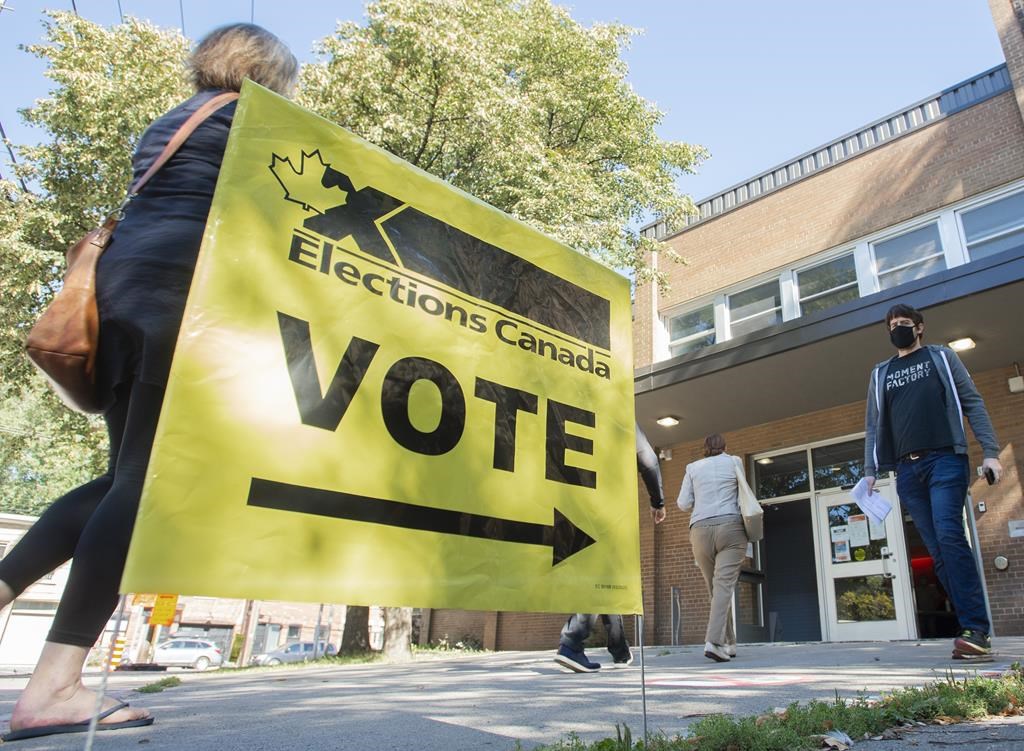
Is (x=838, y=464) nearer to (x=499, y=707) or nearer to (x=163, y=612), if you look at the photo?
(x=499, y=707)

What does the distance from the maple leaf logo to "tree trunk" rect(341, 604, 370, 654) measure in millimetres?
10662

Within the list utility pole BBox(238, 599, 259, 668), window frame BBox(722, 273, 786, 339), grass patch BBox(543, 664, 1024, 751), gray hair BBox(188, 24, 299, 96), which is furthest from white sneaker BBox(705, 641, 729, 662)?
utility pole BBox(238, 599, 259, 668)

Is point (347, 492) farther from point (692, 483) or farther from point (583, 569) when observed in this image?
point (692, 483)

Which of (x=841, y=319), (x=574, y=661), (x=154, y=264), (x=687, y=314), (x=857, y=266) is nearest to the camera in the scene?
(x=154, y=264)

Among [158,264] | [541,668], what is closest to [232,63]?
[158,264]

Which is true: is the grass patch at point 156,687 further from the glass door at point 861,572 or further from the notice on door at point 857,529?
the notice on door at point 857,529

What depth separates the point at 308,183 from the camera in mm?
1752

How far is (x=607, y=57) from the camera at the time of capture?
14.9 meters

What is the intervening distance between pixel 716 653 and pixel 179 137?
4.90m

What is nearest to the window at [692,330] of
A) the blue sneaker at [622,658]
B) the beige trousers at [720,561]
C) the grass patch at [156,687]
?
the beige trousers at [720,561]

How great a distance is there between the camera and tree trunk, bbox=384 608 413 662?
10188mm

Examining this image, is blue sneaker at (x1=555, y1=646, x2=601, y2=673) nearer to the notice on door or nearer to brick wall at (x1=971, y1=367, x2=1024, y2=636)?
brick wall at (x1=971, y1=367, x2=1024, y2=636)

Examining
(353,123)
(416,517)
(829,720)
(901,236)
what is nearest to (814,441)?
(901,236)

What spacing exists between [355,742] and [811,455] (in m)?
10.6
